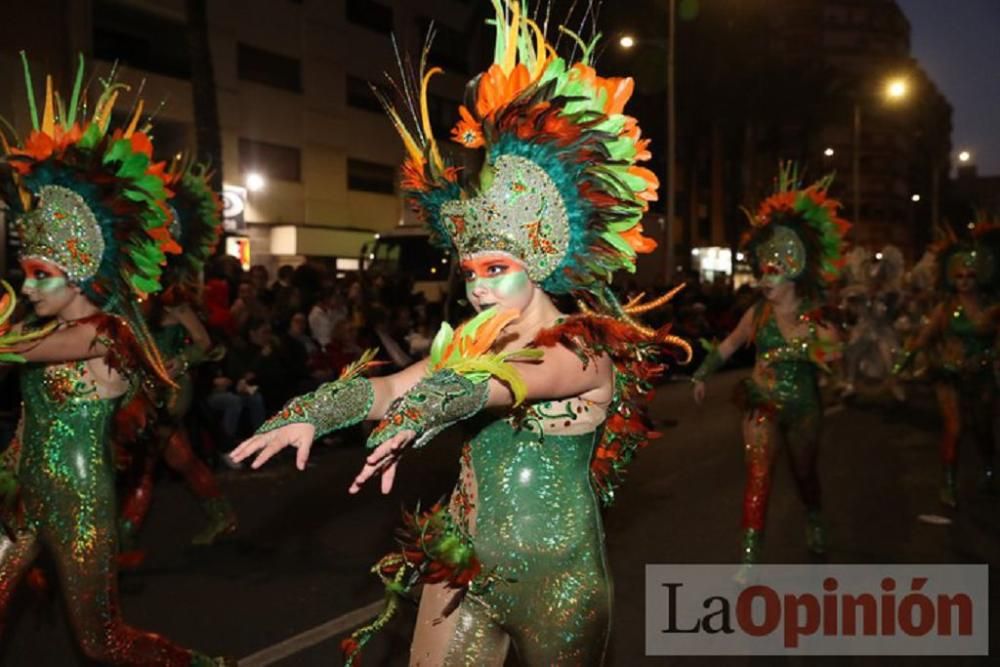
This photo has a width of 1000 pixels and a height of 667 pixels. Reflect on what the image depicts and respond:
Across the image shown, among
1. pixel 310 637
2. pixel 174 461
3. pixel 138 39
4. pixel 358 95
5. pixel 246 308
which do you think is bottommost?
pixel 310 637

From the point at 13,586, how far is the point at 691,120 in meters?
31.0

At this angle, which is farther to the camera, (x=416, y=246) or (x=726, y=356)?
(x=416, y=246)

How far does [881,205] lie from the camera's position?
256ft

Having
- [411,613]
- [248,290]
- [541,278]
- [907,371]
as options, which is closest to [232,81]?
[248,290]

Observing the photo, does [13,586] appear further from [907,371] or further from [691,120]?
[691,120]

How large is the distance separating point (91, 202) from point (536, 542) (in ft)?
8.23

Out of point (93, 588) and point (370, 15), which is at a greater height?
point (370, 15)

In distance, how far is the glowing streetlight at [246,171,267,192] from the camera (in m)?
26.4

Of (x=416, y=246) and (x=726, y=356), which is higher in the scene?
(x=416, y=246)

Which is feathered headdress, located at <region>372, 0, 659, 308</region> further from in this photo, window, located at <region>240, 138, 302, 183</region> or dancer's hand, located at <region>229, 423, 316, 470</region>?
window, located at <region>240, 138, 302, 183</region>

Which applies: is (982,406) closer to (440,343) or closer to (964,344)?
(964,344)

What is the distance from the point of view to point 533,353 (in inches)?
99.2

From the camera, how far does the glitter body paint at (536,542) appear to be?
8.98ft

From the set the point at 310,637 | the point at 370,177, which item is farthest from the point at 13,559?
the point at 370,177
